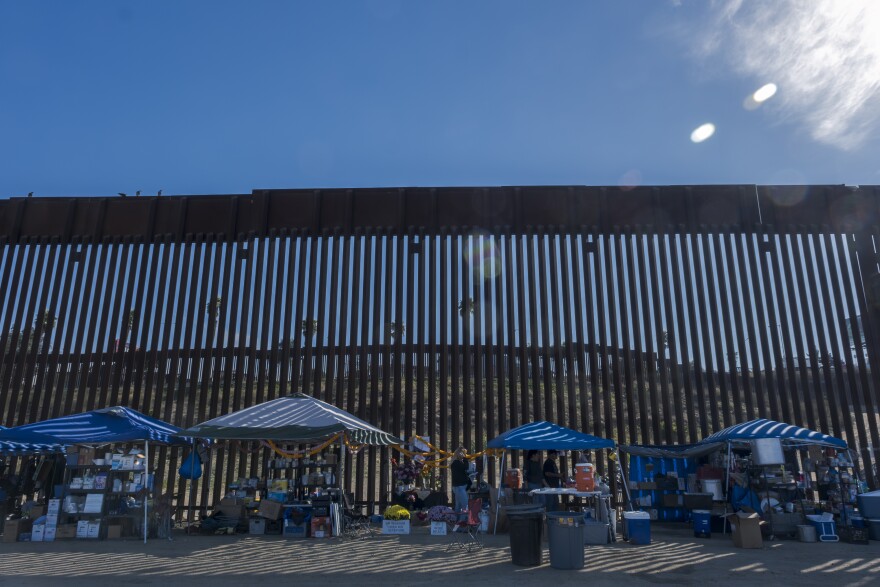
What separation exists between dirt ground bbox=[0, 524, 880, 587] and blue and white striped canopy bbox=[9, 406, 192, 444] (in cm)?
209

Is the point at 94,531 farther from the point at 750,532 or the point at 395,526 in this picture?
the point at 750,532

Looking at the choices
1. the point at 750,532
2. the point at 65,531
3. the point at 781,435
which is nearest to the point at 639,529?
the point at 750,532

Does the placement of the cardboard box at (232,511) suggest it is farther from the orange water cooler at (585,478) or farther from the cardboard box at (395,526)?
the orange water cooler at (585,478)

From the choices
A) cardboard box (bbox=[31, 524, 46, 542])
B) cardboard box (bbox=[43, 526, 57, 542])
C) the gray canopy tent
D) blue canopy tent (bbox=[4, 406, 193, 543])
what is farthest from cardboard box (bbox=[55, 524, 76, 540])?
the gray canopy tent

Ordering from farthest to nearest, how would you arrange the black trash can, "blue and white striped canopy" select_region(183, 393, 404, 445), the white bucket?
the white bucket < "blue and white striped canopy" select_region(183, 393, 404, 445) < the black trash can

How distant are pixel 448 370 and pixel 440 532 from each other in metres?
5.93

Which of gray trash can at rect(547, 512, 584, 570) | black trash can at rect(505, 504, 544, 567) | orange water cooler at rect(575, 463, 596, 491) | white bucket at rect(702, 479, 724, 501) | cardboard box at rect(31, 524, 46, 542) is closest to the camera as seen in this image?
gray trash can at rect(547, 512, 584, 570)

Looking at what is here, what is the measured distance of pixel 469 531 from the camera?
460 inches

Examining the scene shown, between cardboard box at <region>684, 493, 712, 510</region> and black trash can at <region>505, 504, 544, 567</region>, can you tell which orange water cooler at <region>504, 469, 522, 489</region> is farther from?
black trash can at <region>505, 504, 544, 567</region>

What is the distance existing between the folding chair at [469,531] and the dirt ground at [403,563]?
9.1 inches

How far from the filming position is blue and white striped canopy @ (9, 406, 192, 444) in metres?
12.9

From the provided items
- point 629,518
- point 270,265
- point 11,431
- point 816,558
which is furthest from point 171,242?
point 816,558

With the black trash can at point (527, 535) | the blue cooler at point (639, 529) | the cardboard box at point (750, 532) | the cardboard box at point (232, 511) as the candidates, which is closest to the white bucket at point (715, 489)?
the cardboard box at point (750, 532)

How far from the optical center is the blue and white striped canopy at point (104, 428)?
12.9m
